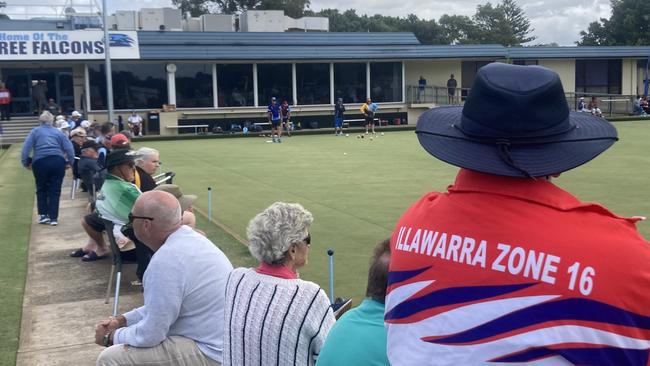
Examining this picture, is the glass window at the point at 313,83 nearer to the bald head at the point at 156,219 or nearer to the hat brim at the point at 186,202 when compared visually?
the hat brim at the point at 186,202

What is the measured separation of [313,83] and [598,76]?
19.5 m

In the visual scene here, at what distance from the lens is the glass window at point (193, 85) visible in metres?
38.1

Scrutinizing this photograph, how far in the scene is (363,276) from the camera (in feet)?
25.6

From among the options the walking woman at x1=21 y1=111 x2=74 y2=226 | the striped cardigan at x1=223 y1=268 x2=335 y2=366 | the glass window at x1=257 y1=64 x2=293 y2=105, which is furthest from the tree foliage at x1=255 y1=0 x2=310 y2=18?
the striped cardigan at x1=223 y1=268 x2=335 y2=366

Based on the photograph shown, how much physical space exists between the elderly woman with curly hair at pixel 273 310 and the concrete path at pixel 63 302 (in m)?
2.61

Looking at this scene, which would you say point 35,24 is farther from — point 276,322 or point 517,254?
point 517,254

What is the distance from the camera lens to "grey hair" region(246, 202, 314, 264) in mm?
3512

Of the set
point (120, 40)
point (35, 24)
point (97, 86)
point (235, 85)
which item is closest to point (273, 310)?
point (120, 40)

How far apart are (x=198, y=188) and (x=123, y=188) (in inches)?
313

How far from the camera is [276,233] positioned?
11.6ft

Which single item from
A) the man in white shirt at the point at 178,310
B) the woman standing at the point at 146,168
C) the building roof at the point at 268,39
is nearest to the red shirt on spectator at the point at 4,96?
the building roof at the point at 268,39

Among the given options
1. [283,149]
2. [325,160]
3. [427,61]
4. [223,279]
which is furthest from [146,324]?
[427,61]

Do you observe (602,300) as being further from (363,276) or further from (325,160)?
(325,160)

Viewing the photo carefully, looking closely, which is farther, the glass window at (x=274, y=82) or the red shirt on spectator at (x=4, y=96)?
the glass window at (x=274, y=82)
